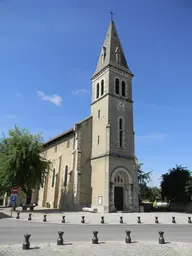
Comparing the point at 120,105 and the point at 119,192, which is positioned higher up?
the point at 120,105

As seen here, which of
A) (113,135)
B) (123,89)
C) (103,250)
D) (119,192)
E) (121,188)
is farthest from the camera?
(123,89)

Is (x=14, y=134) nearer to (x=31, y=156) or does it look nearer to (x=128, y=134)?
(x=31, y=156)

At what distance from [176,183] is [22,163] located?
2424 cm

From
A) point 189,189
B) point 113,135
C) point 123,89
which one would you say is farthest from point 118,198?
point 123,89

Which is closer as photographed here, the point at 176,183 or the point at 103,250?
the point at 103,250

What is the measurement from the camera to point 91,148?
31531mm

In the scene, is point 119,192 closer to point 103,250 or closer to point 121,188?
point 121,188

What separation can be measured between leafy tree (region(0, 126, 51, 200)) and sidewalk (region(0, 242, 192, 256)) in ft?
62.6

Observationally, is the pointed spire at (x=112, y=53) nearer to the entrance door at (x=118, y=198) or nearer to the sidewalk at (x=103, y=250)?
the entrance door at (x=118, y=198)

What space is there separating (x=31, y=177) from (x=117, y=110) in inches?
546

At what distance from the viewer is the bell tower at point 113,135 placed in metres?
27.9

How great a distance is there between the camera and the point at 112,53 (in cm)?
3469

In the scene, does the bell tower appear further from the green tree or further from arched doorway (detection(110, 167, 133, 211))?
the green tree

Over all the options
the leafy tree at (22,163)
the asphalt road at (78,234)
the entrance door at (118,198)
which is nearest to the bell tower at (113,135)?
the entrance door at (118,198)
